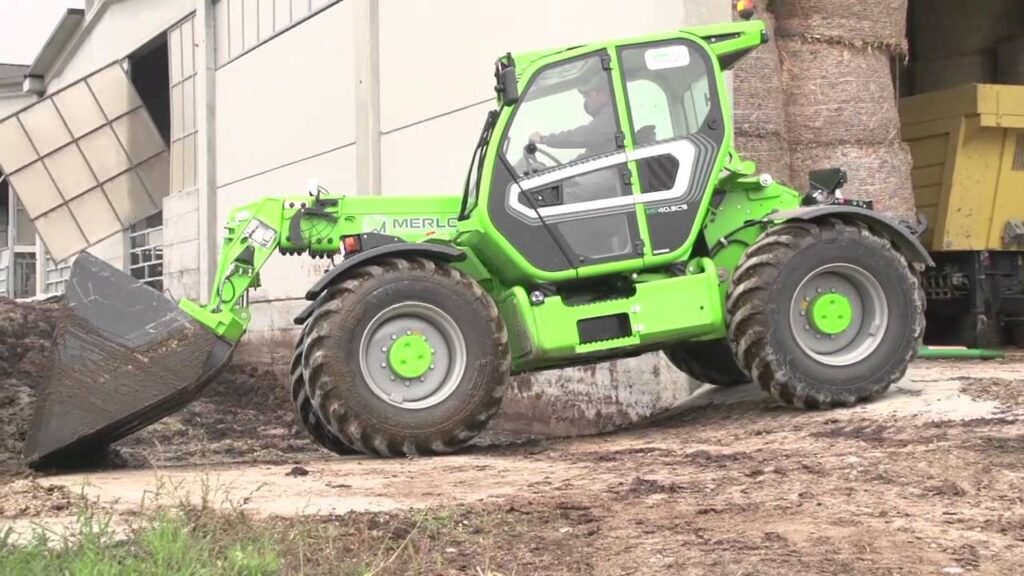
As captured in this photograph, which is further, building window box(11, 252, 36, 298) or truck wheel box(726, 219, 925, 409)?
building window box(11, 252, 36, 298)

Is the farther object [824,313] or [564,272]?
[824,313]

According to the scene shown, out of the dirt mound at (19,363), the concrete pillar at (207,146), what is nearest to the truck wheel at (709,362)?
the dirt mound at (19,363)

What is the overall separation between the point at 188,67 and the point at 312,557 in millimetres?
19631

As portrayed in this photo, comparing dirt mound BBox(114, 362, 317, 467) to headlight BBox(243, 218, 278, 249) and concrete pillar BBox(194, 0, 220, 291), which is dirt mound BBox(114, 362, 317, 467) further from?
concrete pillar BBox(194, 0, 220, 291)

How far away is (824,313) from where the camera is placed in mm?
7699

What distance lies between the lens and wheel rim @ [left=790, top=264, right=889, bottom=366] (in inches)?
301

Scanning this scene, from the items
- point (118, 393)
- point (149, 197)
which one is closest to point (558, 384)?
point (118, 393)

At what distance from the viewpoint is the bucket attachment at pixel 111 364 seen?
6.53 m

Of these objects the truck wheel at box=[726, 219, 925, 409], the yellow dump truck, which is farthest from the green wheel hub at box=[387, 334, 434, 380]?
the yellow dump truck

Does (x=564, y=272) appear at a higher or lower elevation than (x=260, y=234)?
lower

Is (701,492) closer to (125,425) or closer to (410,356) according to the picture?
(410,356)

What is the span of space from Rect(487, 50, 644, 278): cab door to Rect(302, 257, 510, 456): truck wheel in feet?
1.79

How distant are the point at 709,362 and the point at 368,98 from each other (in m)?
7.39

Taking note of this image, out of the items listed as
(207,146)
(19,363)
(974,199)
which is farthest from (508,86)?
(207,146)
